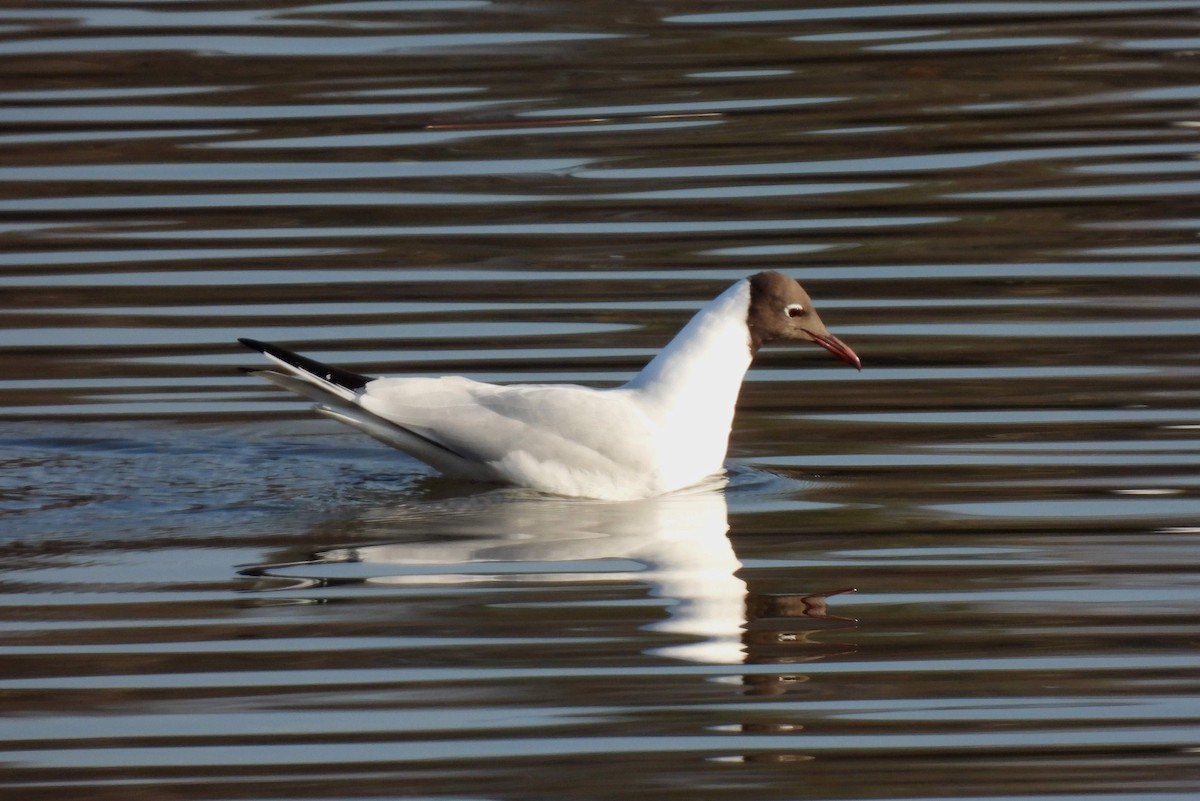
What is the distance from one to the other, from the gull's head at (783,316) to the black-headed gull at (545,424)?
35 cm

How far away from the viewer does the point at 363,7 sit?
50.7 feet

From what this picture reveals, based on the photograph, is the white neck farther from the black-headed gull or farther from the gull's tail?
the gull's tail

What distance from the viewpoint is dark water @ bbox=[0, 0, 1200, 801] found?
19.0 ft

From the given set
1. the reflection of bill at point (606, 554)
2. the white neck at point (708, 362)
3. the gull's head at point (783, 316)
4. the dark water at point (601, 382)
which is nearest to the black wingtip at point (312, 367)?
the dark water at point (601, 382)

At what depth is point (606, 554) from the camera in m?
7.49

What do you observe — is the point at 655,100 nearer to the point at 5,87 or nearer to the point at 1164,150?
the point at 1164,150

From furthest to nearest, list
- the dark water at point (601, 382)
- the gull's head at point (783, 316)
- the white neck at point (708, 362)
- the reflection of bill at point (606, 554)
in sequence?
the gull's head at point (783, 316)
the white neck at point (708, 362)
the reflection of bill at point (606, 554)
the dark water at point (601, 382)

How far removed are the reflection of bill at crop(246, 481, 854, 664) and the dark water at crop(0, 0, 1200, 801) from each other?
3 centimetres

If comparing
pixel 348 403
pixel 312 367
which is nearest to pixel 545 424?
pixel 348 403

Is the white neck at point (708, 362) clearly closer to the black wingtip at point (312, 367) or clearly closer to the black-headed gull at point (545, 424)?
the black-headed gull at point (545, 424)

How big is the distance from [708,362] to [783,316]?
386mm

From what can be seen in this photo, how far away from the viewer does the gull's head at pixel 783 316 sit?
348 inches

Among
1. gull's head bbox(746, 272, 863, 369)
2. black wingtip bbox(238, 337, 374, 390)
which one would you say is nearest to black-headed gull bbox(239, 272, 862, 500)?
black wingtip bbox(238, 337, 374, 390)

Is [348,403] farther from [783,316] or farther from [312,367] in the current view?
[783,316]
